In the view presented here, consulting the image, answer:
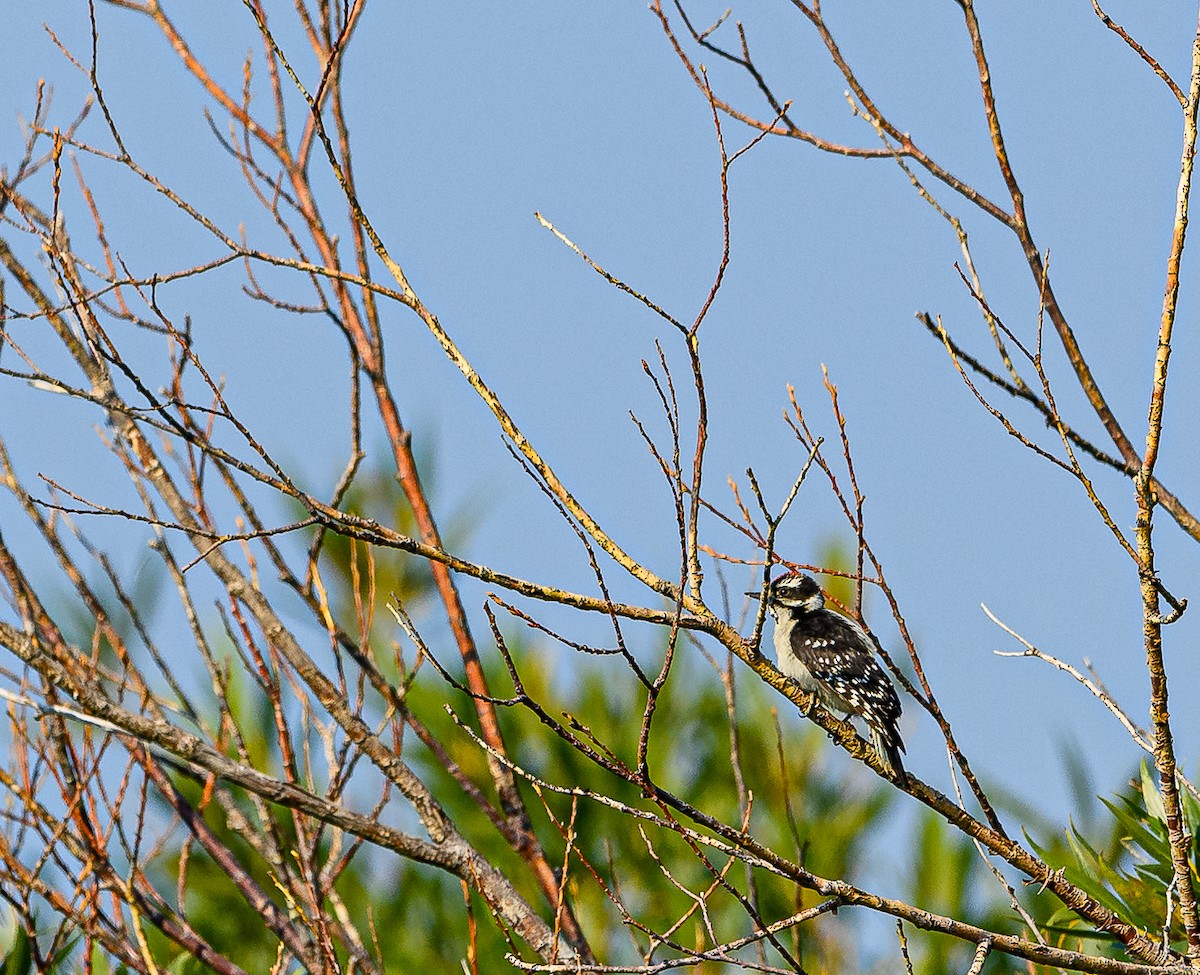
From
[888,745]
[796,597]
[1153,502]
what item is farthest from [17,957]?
[796,597]

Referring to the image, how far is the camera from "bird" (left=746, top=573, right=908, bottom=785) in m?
5.73

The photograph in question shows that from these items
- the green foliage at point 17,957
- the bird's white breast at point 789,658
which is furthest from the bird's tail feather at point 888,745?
the green foliage at point 17,957

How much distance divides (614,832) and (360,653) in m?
4.67

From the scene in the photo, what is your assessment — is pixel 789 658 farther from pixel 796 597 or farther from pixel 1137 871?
pixel 1137 871

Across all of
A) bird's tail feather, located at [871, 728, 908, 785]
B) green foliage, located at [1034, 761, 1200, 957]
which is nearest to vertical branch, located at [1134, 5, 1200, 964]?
green foliage, located at [1034, 761, 1200, 957]

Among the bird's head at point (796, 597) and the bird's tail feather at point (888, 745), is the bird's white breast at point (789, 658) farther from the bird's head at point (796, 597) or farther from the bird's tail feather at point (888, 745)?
the bird's tail feather at point (888, 745)

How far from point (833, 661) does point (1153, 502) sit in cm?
370

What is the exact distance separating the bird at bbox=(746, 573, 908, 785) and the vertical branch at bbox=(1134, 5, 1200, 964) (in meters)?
2.66

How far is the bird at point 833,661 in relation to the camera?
18.8 ft

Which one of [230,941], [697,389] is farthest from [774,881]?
[697,389]

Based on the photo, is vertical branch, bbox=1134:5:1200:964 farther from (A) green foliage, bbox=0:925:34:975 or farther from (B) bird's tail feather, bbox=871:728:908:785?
(A) green foliage, bbox=0:925:34:975

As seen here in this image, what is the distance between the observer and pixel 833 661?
6223mm

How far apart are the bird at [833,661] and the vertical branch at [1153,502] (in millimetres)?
2659

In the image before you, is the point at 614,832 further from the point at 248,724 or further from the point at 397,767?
the point at 397,767
